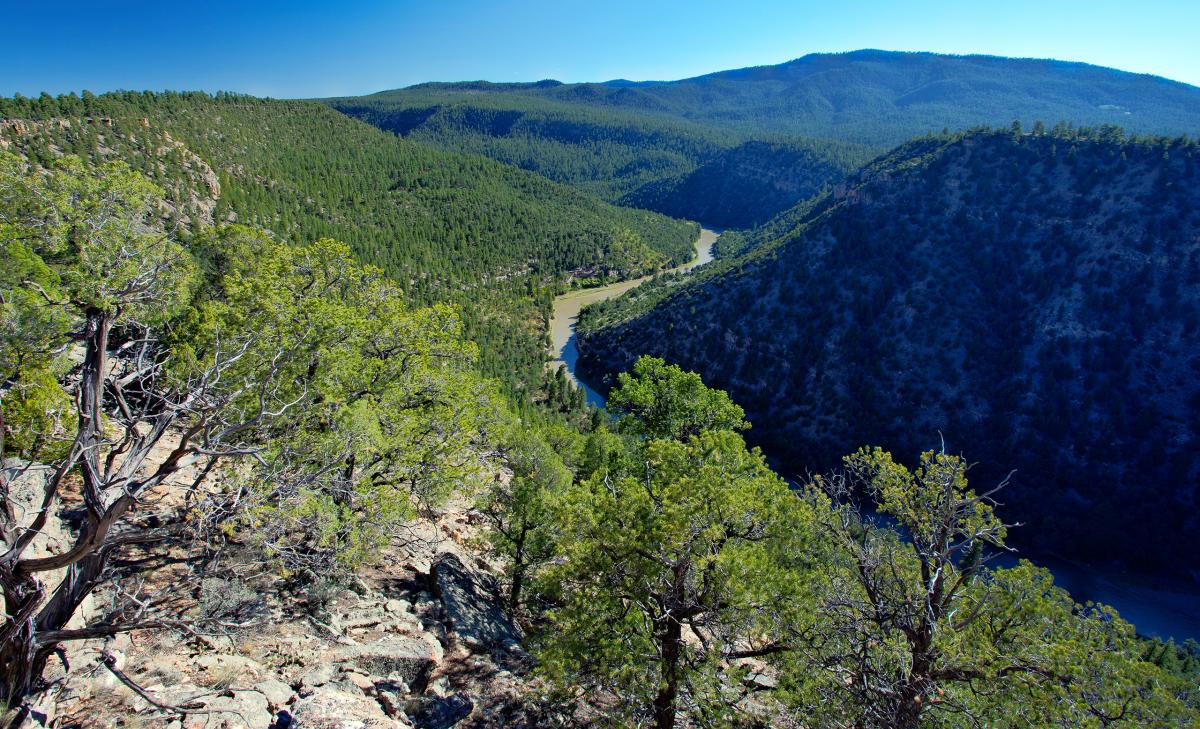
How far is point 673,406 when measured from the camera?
86.9 ft

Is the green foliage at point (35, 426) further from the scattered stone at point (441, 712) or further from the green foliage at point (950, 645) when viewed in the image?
the green foliage at point (950, 645)

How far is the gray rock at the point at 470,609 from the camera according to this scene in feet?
50.3

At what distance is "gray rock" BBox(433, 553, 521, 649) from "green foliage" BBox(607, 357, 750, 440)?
435 inches

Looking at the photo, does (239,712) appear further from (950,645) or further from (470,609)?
(950,645)

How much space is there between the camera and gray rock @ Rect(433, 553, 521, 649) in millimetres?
15336

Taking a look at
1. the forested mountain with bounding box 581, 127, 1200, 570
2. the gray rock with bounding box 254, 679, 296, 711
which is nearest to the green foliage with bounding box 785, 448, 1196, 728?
the gray rock with bounding box 254, 679, 296, 711

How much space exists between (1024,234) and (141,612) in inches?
3506

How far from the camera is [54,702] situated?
791 centimetres

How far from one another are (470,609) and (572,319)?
288 feet

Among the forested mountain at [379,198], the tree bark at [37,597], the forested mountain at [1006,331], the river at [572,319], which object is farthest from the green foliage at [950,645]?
the river at [572,319]

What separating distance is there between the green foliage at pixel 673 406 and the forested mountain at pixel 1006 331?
131 feet

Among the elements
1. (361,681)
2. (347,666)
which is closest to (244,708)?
(361,681)

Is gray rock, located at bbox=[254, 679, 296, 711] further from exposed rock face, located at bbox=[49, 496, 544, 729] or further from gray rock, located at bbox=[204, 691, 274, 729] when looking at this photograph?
gray rock, located at bbox=[204, 691, 274, 729]

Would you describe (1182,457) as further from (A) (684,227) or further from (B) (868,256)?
(A) (684,227)
